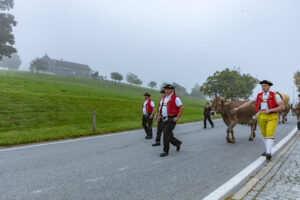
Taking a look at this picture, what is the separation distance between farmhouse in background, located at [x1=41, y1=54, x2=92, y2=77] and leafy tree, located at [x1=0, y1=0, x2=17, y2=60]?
267ft

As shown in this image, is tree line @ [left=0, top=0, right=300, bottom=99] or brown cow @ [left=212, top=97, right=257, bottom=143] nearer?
brown cow @ [left=212, top=97, right=257, bottom=143]

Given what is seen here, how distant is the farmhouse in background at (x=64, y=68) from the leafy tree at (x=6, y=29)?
81.4m

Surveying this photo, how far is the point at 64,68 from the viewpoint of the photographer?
122m

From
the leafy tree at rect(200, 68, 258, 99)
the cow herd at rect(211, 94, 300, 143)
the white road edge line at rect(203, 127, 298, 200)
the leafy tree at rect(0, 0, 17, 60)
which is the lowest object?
the white road edge line at rect(203, 127, 298, 200)

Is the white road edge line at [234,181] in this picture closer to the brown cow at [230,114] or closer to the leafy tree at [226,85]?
Answer: the brown cow at [230,114]

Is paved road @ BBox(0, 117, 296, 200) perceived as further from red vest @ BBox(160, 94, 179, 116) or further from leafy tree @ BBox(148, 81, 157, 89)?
leafy tree @ BBox(148, 81, 157, 89)

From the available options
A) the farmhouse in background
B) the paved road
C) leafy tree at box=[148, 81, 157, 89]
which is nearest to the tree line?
the farmhouse in background

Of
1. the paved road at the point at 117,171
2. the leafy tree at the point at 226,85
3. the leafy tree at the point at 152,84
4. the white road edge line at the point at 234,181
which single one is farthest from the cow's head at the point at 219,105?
the leafy tree at the point at 152,84

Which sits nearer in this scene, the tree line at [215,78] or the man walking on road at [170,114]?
the man walking on road at [170,114]

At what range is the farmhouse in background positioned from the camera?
118 m

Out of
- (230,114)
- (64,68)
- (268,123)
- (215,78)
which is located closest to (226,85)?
(215,78)

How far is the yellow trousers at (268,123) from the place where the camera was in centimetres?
565

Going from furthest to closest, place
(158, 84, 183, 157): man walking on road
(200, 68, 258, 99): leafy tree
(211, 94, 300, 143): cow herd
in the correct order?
(200, 68, 258, 99): leafy tree → (211, 94, 300, 143): cow herd → (158, 84, 183, 157): man walking on road

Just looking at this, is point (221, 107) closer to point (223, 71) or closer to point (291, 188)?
point (291, 188)
